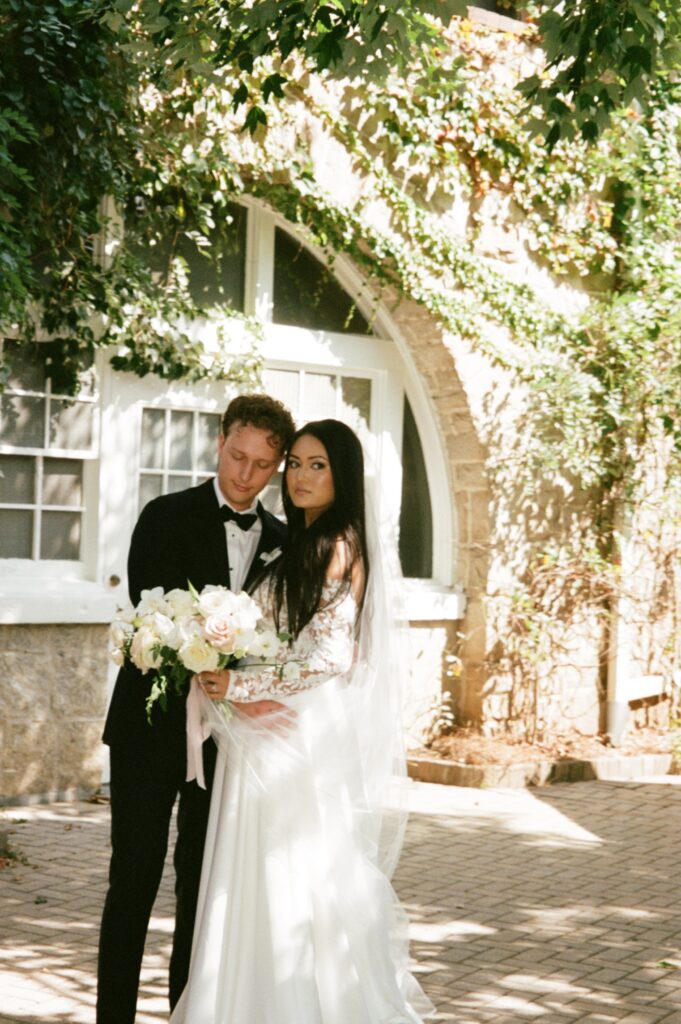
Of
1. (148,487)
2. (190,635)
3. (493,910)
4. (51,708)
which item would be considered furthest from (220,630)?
(148,487)

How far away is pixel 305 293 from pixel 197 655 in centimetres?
553

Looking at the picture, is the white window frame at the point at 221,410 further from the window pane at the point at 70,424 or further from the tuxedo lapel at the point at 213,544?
the tuxedo lapel at the point at 213,544

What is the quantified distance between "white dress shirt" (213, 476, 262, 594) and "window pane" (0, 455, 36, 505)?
3496 millimetres

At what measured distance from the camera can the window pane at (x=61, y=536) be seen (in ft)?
25.6

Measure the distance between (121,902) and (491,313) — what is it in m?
6.17

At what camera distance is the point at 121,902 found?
3980mm

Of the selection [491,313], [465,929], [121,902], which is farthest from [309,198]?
[121,902]

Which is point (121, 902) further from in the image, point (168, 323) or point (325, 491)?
point (168, 323)

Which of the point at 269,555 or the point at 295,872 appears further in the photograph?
the point at 269,555

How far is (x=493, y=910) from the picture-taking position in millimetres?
5984

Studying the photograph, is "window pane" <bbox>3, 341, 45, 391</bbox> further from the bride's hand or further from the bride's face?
the bride's hand

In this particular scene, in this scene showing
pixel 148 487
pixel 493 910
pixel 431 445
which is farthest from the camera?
pixel 431 445

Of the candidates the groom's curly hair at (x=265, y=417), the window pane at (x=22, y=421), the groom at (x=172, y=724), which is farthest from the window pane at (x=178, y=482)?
the groom's curly hair at (x=265, y=417)

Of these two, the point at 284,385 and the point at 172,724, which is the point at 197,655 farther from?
the point at 284,385
